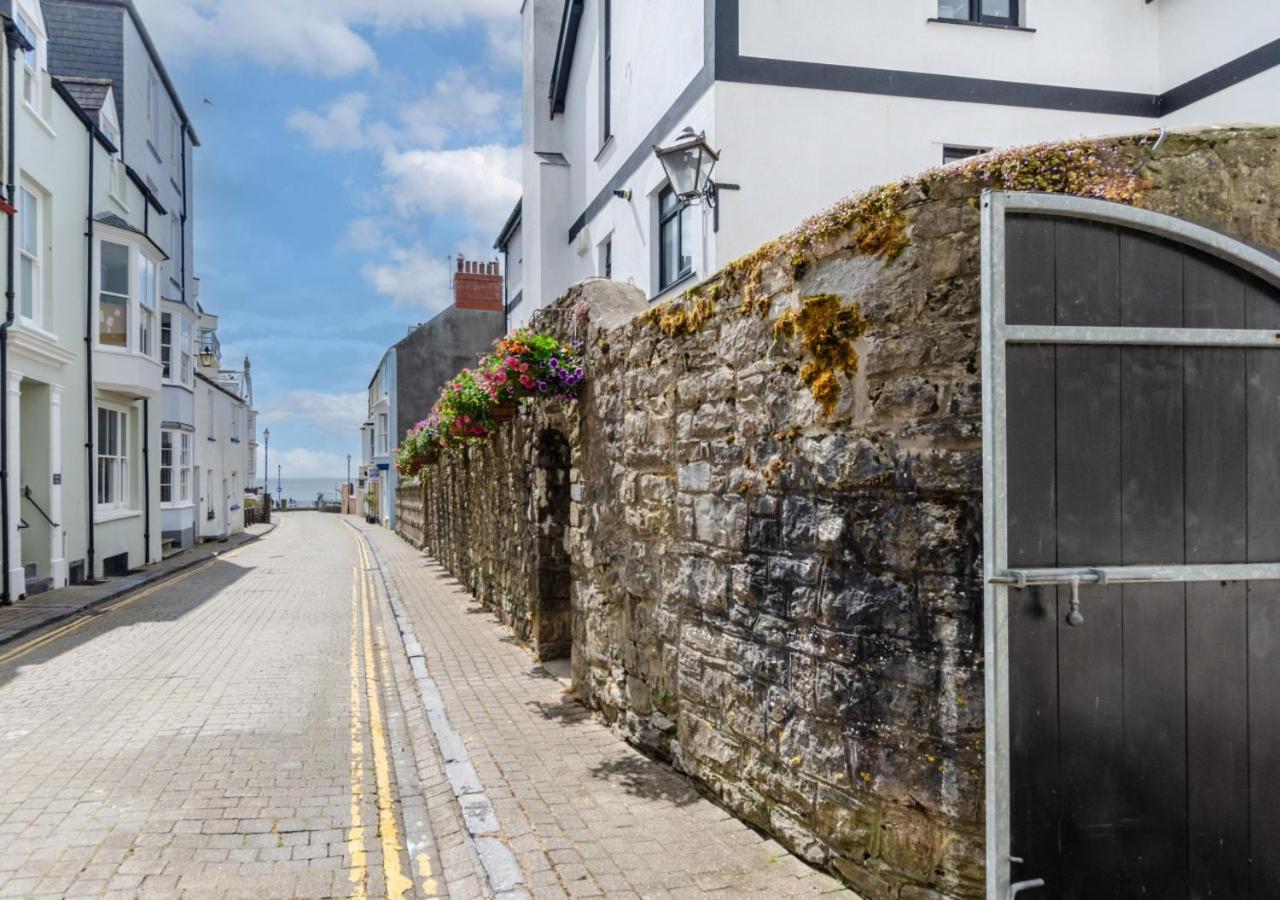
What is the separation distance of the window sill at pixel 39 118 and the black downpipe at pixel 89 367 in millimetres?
1485

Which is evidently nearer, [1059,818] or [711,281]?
[1059,818]

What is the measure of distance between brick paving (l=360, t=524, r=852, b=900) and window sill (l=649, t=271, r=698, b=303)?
506 centimetres

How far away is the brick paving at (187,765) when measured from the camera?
4.39 meters

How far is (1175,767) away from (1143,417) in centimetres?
132

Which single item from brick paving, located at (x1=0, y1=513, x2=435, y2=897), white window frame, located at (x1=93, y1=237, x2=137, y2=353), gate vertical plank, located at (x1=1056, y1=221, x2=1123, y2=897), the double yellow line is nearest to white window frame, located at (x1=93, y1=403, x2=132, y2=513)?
white window frame, located at (x1=93, y1=237, x2=137, y2=353)

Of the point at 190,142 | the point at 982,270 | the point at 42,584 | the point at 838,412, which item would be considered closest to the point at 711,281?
the point at 838,412

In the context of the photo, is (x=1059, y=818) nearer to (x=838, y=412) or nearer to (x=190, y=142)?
(x=838, y=412)

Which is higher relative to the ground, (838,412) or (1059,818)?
(838,412)

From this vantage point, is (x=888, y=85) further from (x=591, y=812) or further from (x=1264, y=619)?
(x=591, y=812)

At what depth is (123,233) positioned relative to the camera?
17047mm

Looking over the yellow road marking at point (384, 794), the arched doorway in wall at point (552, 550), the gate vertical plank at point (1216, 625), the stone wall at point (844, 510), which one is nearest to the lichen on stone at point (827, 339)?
the stone wall at point (844, 510)

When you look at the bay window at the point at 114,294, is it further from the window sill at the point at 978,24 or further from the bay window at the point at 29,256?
the window sill at the point at 978,24

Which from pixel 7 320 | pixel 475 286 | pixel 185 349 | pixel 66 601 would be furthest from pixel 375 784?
pixel 475 286

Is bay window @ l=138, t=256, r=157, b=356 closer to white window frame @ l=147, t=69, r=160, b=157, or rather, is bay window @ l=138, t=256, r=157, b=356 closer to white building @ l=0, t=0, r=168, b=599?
white building @ l=0, t=0, r=168, b=599
